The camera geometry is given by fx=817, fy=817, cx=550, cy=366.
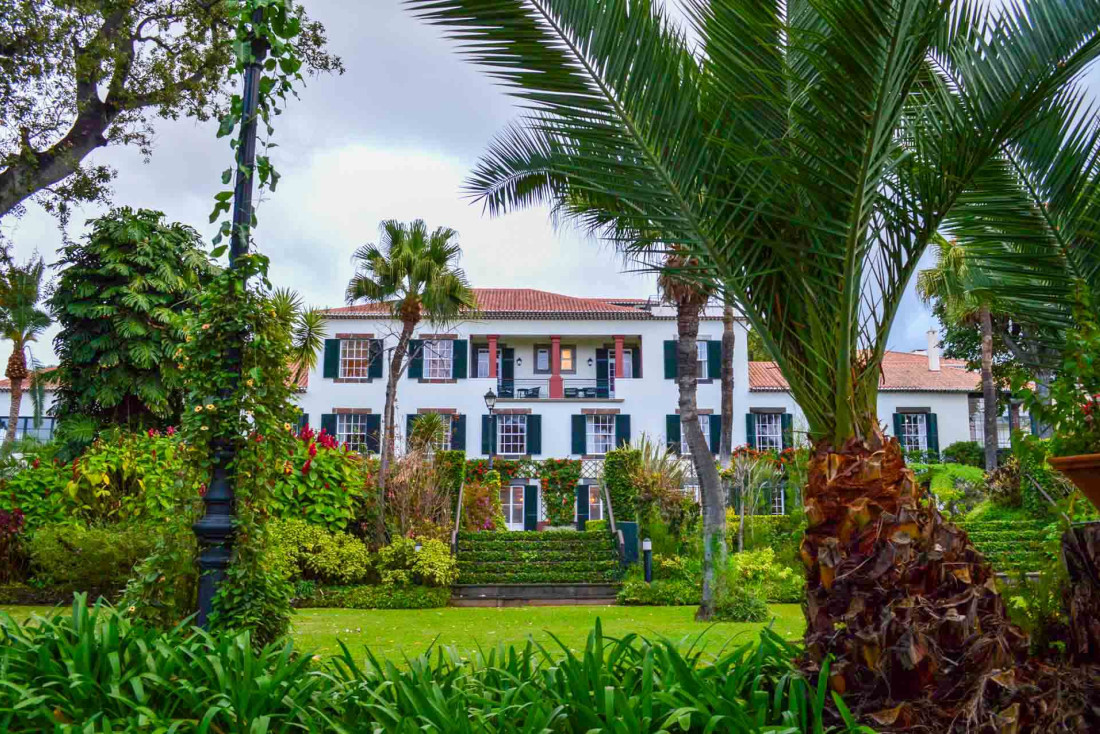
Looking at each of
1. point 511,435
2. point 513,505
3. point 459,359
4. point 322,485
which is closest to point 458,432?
point 511,435

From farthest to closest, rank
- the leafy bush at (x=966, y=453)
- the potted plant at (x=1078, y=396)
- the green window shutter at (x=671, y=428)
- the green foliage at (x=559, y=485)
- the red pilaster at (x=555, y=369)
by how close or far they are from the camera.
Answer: the red pilaster at (x=555, y=369), the green window shutter at (x=671, y=428), the leafy bush at (x=966, y=453), the green foliage at (x=559, y=485), the potted plant at (x=1078, y=396)

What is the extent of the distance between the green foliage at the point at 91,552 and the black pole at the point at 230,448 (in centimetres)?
644

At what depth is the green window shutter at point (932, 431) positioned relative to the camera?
1136 inches

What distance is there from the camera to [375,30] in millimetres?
4621

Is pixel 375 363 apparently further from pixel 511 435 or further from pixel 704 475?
pixel 704 475

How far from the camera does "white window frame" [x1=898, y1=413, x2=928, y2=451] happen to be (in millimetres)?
28922

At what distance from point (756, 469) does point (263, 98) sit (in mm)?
15129

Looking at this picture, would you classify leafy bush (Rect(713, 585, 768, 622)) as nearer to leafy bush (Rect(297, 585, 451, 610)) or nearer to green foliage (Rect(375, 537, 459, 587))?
leafy bush (Rect(297, 585, 451, 610))

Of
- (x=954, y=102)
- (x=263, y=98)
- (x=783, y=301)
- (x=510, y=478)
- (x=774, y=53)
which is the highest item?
(x=263, y=98)

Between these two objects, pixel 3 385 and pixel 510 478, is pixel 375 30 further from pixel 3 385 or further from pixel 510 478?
pixel 3 385

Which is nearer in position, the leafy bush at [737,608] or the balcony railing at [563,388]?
the leafy bush at [737,608]

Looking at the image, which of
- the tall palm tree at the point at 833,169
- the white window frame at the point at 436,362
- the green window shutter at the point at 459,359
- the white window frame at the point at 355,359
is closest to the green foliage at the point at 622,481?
Result: the green window shutter at the point at 459,359

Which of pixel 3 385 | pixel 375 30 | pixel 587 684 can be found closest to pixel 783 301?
Result: pixel 587 684

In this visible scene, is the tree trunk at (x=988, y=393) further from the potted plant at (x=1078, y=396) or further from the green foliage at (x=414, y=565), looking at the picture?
the potted plant at (x=1078, y=396)
